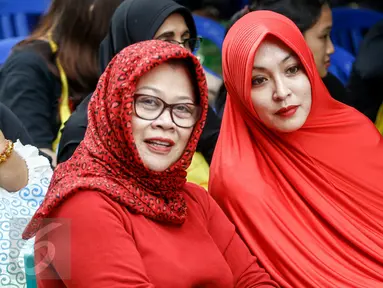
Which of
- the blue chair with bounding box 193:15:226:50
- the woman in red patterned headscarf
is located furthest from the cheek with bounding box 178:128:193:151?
the blue chair with bounding box 193:15:226:50

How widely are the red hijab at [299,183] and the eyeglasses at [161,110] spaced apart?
→ 37 centimetres

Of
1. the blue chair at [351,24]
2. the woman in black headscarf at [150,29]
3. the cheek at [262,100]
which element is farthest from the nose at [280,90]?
the blue chair at [351,24]

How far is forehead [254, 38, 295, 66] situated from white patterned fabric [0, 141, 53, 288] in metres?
0.76

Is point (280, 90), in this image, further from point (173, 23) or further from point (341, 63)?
point (341, 63)

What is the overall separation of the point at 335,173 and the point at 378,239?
267 mm

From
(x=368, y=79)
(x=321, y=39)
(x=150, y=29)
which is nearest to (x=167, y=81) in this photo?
(x=150, y=29)

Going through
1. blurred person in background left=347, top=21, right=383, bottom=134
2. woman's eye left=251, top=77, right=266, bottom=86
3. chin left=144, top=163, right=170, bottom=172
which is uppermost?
woman's eye left=251, top=77, right=266, bottom=86

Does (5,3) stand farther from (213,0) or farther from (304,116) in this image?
(304,116)

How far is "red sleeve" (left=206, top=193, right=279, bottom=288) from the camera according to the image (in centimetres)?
247

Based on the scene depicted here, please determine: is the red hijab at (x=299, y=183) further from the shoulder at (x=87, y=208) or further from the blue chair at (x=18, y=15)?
the blue chair at (x=18, y=15)

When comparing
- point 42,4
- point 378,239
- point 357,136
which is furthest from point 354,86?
point 42,4

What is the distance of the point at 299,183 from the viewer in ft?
8.96

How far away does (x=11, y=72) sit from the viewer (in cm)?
363

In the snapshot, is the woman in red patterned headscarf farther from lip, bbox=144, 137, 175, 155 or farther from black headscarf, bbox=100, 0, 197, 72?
black headscarf, bbox=100, 0, 197, 72
